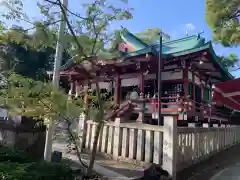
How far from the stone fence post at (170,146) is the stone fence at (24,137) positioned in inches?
128

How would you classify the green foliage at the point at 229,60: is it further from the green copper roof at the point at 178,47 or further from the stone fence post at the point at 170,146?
the stone fence post at the point at 170,146

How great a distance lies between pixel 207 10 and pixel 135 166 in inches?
234

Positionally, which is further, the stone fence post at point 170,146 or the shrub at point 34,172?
the stone fence post at point 170,146

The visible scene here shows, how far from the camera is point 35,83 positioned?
12.3 feet

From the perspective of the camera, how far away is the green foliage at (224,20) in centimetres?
761

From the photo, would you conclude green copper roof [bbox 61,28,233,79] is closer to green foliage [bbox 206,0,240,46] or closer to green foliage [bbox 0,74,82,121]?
green foliage [bbox 206,0,240,46]

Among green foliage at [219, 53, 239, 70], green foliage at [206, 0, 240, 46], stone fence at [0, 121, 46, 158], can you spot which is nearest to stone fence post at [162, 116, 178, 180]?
stone fence at [0, 121, 46, 158]

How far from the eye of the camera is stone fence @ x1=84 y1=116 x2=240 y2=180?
5.84 meters

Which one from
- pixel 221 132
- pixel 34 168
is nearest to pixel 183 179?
pixel 34 168

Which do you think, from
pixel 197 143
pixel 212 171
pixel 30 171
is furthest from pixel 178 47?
pixel 30 171

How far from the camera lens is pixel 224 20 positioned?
804 centimetres

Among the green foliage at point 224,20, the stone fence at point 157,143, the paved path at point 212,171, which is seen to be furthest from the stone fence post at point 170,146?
the green foliage at point 224,20

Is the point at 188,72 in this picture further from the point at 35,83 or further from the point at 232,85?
the point at 35,83

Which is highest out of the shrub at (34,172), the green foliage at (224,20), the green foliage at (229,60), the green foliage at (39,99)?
the green foliage at (229,60)
